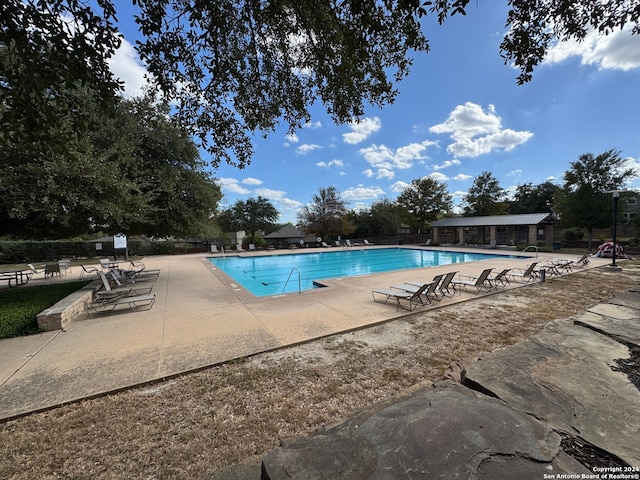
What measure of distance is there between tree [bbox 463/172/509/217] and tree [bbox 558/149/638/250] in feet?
A: 51.2

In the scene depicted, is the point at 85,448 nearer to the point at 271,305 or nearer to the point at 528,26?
the point at 271,305

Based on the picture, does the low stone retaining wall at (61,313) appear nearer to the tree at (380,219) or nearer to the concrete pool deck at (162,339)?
the concrete pool deck at (162,339)

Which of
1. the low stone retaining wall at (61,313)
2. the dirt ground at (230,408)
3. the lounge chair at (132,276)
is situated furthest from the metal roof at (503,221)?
the low stone retaining wall at (61,313)

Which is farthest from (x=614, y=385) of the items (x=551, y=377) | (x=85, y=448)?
(x=85, y=448)

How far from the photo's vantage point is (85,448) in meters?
2.36

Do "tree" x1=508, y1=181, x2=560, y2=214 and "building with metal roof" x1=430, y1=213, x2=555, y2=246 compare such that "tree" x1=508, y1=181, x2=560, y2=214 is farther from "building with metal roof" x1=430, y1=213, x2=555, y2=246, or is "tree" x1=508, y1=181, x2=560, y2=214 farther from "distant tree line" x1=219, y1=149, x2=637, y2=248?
"building with metal roof" x1=430, y1=213, x2=555, y2=246

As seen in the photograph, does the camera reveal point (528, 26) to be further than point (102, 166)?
No

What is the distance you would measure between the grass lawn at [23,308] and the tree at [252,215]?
2998 centimetres

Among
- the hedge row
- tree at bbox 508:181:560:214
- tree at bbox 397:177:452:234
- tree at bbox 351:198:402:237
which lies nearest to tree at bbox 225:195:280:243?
the hedge row

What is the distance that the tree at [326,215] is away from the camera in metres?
35.0

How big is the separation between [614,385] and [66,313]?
339 inches

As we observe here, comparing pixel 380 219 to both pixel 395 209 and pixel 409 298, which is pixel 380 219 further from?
pixel 409 298

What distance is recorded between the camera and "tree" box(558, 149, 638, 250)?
20.2m

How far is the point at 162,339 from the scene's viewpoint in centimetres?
473
